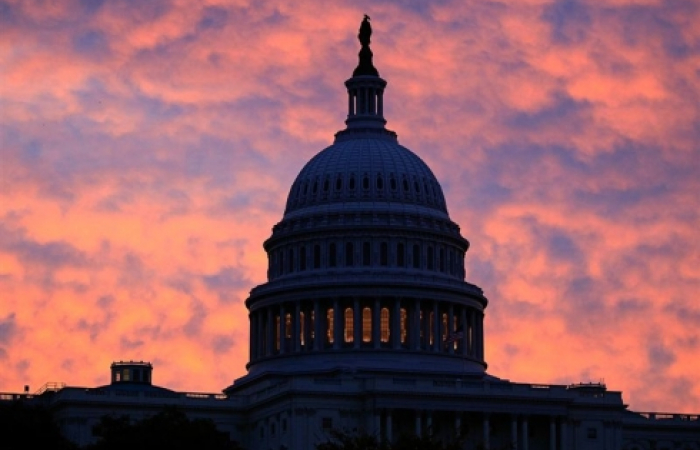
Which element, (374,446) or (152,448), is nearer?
(374,446)

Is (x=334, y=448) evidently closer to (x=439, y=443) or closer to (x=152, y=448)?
(x=439, y=443)

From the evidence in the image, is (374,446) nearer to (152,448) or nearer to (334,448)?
(334,448)

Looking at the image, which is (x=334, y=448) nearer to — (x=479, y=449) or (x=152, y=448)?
(x=479, y=449)

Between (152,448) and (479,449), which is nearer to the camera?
(479,449)

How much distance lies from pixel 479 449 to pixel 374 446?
644cm

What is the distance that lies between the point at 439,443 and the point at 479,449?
2.63 m

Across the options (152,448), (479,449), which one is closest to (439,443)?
(479,449)

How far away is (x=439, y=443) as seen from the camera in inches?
6181

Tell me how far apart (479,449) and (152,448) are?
4988cm

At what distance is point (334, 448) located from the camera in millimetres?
153500

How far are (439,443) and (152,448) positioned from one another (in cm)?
4792

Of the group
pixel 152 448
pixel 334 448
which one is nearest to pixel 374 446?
pixel 334 448

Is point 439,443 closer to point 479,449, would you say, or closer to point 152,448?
point 479,449

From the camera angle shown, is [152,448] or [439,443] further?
[152,448]
